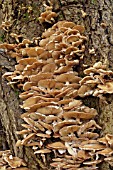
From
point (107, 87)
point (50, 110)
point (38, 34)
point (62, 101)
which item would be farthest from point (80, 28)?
A: point (50, 110)

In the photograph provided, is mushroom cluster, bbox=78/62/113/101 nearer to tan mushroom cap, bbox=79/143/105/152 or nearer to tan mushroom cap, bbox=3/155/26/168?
tan mushroom cap, bbox=79/143/105/152

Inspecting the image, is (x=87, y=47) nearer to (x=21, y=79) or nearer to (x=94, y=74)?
(x=94, y=74)

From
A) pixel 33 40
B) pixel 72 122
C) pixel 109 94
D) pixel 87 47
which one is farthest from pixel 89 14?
pixel 72 122

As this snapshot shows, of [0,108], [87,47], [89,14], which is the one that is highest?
[89,14]

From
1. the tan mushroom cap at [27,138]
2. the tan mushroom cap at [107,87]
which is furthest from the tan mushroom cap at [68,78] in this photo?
the tan mushroom cap at [27,138]

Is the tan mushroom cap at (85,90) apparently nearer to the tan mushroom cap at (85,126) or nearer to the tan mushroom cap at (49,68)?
the tan mushroom cap at (85,126)

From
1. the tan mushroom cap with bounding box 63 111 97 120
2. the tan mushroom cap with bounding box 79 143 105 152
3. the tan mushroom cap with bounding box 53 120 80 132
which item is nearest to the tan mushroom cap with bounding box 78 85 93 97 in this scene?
the tan mushroom cap with bounding box 63 111 97 120
